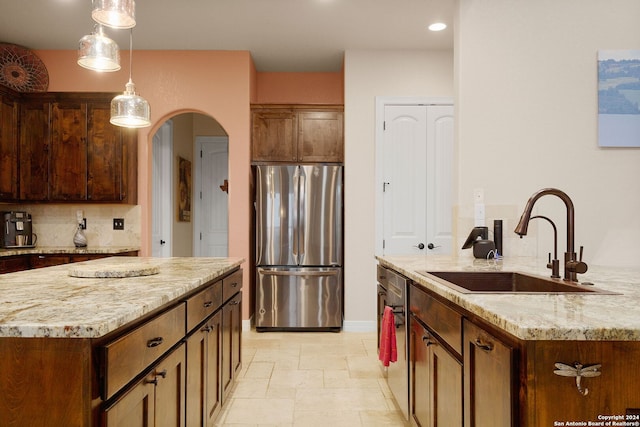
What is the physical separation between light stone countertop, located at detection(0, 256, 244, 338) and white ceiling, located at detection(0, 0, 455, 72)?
2563mm

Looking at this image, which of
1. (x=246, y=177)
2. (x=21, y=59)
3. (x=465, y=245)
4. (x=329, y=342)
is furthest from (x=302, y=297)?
(x=21, y=59)

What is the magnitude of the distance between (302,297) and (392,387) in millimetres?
1875

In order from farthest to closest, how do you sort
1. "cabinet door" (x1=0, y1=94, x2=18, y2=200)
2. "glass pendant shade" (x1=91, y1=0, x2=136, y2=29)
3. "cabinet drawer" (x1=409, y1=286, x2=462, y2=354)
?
1. "cabinet door" (x1=0, y1=94, x2=18, y2=200)
2. "glass pendant shade" (x1=91, y1=0, x2=136, y2=29)
3. "cabinet drawer" (x1=409, y1=286, x2=462, y2=354)

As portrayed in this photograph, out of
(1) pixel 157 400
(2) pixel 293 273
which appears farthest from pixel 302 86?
(1) pixel 157 400

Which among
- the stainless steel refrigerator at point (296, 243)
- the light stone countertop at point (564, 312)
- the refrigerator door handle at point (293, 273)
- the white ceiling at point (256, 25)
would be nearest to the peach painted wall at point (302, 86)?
the white ceiling at point (256, 25)

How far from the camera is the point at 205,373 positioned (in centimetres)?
196

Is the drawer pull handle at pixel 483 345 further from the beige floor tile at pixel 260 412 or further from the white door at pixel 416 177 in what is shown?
the white door at pixel 416 177

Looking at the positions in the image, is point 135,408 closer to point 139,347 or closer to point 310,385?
point 139,347

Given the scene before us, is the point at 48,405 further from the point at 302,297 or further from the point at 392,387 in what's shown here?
the point at 302,297

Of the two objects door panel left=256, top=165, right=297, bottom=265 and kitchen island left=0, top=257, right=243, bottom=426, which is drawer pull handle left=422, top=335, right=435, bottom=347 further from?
door panel left=256, top=165, right=297, bottom=265

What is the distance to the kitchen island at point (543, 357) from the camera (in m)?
0.92

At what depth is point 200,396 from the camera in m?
1.90

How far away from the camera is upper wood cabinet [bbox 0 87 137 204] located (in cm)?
422

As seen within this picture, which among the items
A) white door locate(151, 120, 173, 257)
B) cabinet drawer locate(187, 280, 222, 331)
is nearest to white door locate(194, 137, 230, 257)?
white door locate(151, 120, 173, 257)
